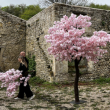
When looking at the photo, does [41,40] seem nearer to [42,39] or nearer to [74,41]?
[42,39]

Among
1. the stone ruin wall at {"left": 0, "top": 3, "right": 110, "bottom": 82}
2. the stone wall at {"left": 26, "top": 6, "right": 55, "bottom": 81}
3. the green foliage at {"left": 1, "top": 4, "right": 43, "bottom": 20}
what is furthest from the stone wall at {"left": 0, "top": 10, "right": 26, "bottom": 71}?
the green foliage at {"left": 1, "top": 4, "right": 43, "bottom": 20}

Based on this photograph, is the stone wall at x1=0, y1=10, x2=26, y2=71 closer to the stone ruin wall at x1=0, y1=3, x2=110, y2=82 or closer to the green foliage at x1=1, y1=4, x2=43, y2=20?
the stone ruin wall at x1=0, y1=3, x2=110, y2=82

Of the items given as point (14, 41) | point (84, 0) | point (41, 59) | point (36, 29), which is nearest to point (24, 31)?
point (14, 41)

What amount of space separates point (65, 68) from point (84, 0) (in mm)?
13514

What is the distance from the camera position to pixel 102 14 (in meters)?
9.14

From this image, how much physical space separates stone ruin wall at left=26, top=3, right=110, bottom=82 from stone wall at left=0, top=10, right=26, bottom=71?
4.97ft

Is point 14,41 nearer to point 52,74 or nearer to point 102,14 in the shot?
point 52,74

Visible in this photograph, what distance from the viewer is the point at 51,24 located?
8344 mm

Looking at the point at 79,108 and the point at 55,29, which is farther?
the point at 55,29

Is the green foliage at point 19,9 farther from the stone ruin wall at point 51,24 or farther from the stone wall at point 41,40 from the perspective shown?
the stone ruin wall at point 51,24

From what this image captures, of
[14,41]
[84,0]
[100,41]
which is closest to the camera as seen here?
[100,41]

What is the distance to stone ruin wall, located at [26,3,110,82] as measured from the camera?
8170 millimetres

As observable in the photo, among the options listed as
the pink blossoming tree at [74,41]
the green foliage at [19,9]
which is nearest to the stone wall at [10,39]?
the pink blossoming tree at [74,41]

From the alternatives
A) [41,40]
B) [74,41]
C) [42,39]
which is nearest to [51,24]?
[42,39]
